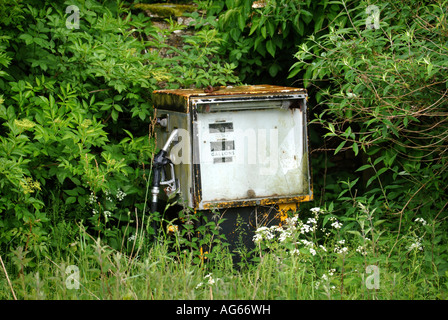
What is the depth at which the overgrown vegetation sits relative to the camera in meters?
3.54

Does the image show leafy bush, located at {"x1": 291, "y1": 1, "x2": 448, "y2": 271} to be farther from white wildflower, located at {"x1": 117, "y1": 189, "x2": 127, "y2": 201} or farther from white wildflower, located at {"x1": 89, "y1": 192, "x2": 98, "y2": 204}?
white wildflower, located at {"x1": 89, "y1": 192, "x2": 98, "y2": 204}

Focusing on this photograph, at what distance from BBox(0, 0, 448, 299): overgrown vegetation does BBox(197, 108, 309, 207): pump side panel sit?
0.25 m

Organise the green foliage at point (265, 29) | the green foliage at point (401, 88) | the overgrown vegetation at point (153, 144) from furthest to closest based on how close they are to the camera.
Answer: the green foliage at point (265, 29), the green foliage at point (401, 88), the overgrown vegetation at point (153, 144)

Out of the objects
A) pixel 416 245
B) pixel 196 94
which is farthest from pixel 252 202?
pixel 416 245

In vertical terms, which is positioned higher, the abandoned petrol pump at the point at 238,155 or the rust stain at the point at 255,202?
the abandoned petrol pump at the point at 238,155

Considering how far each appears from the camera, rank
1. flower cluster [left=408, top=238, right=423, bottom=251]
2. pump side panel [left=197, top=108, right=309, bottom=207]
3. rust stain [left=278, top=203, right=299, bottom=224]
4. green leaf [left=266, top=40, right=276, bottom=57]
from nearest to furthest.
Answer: flower cluster [left=408, top=238, right=423, bottom=251] → pump side panel [left=197, top=108, right=309, bottom=207] → rust stain [left=278, top=203, right=299, bottom=224] → green leaf [left=266, top=40, right=276, bottom=57]

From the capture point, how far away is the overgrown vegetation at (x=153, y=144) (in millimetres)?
3539

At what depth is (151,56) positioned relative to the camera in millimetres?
5090

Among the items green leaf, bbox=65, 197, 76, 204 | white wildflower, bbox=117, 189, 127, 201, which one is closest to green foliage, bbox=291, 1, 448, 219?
white wildflower, bbox=117, 189, 127, 201

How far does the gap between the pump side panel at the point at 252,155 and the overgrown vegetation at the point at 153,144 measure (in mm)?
249

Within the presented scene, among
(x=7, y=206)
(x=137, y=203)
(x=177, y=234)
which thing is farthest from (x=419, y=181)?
(x=7, y=206)

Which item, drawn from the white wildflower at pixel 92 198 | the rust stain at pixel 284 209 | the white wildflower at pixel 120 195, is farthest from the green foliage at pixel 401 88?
the white wildflower at pixel 92 198

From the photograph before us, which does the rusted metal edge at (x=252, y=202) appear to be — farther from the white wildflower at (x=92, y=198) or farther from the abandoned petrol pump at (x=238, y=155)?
the white wildflower at (x=92, y=198)

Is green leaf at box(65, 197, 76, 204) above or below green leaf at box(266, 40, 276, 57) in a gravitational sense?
below
